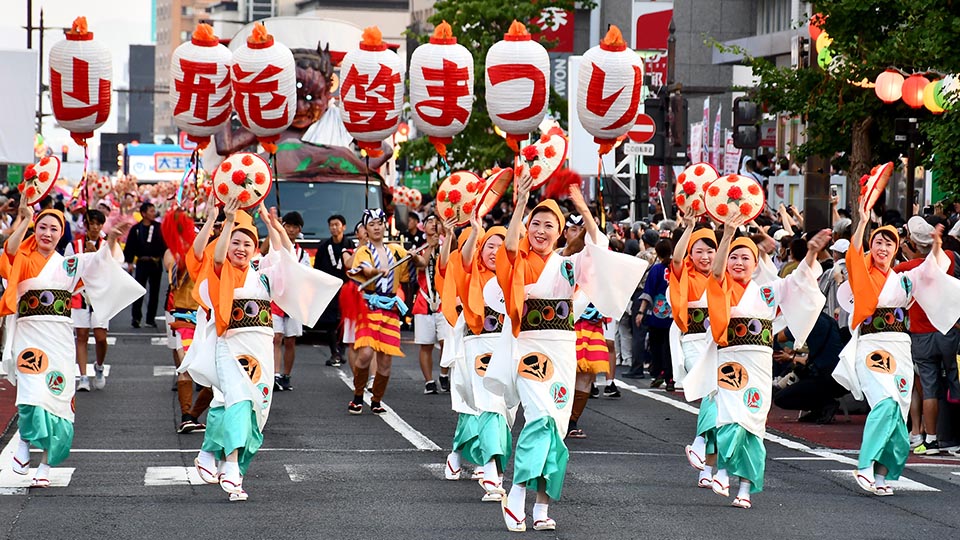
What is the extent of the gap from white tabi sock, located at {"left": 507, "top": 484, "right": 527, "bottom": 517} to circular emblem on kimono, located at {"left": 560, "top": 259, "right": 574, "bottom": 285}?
126cm

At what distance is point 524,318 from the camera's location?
9.59 metres

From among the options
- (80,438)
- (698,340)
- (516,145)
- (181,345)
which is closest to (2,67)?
(181,345)

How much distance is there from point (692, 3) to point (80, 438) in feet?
122

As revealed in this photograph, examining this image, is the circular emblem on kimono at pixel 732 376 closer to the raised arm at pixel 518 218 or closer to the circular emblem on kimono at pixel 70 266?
the raised arm at pixel 518 218

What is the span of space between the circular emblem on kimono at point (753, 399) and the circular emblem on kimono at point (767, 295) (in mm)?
617

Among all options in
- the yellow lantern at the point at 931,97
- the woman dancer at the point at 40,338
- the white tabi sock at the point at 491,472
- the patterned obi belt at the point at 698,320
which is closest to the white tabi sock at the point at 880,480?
the patterned obi belt at the point at 698,320

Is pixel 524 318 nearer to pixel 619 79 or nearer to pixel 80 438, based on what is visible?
pixel 619 79

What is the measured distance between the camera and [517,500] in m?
9.29

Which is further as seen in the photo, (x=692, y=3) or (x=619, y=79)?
(x=692, y=3)

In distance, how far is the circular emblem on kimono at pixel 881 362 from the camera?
11.1 meters

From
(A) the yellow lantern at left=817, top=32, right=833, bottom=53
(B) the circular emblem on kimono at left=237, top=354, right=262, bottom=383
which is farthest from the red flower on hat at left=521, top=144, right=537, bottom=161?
(A) the yellow lantern at left=817, top=32, right=833, bottom=53

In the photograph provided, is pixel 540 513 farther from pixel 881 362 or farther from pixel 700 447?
pixel 881 362

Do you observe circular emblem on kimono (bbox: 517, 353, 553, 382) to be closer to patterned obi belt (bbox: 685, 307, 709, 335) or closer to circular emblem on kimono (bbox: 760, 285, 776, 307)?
circular emblem on kimono (bbox: 760, 285, 776, 307)

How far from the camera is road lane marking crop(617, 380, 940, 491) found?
38.0ft
